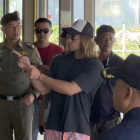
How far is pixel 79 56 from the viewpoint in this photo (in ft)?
7.77

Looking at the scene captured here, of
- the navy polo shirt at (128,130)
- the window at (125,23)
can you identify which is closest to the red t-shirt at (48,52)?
the window at (125,23)

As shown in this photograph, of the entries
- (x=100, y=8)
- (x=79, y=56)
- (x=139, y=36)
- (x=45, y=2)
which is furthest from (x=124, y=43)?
(x=79, y=56)

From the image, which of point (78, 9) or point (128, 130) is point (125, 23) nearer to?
point (78, 9)

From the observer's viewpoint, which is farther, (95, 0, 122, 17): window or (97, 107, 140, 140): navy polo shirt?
(95, 0, 122, 17): window

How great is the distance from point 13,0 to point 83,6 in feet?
5.69

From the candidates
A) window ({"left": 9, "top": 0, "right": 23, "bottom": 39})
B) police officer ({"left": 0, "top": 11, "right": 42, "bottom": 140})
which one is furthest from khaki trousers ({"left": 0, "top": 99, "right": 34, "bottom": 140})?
window ({"left": 9, "top": 0, "right": 23, "bottom": 39})

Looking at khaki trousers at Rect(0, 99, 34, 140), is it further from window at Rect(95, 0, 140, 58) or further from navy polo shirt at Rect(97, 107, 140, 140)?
navy polo shirt at Rect(97, 107, 140, 140)

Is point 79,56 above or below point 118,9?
below

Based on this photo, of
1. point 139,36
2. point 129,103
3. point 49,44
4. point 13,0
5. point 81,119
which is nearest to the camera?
point 129,103

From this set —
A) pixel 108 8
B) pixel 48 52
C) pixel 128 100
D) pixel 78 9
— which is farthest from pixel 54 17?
pixel 128 100

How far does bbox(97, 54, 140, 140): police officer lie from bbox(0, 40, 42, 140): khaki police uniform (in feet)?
6.01

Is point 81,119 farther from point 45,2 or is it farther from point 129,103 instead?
point 45,2

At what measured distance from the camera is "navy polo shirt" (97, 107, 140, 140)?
47.6 inches

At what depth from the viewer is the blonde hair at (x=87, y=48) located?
2.35 metres
